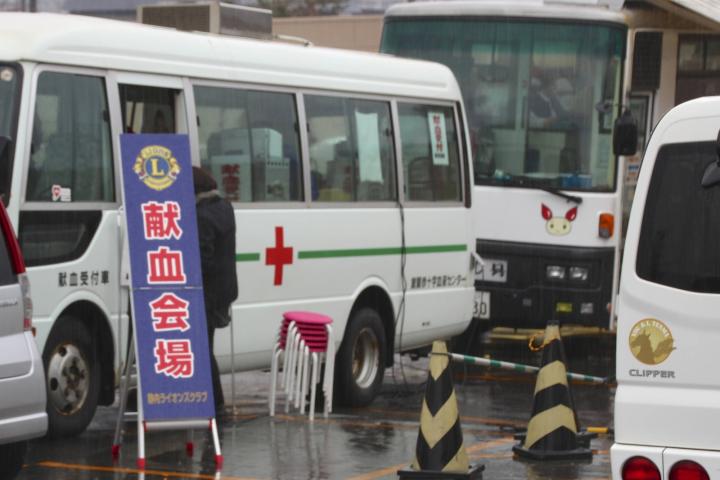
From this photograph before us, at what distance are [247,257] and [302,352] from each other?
823 millimetres

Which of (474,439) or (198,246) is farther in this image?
(474,439)

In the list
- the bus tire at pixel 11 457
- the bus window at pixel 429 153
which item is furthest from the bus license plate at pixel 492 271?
the bus tire at pixel 11 457

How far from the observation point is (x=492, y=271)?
16.6 m

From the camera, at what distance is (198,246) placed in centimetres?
1076

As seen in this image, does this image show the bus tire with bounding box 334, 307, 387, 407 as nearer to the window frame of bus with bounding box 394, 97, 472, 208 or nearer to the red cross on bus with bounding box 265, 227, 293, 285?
the red cross on bus with bounding box 265, 227, 293, 285

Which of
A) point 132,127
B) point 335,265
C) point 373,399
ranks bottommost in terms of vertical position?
point 373,399

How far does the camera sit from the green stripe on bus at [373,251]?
43.0 ft

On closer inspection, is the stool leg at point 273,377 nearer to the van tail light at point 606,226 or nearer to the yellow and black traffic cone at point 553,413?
the yellow and black traffic cone at point 553,413

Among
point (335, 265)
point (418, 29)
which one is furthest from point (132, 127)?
point (418, 29)

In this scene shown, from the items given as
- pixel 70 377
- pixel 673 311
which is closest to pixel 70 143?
pixel 70 377

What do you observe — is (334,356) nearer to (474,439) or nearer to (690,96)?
(474,439)

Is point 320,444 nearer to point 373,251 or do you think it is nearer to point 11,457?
point 11,457

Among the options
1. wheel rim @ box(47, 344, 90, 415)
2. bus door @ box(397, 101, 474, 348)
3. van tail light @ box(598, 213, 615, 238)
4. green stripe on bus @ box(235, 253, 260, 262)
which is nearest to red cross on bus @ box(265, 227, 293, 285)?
green stripe on bus @ box(235, 253, 260, 262)

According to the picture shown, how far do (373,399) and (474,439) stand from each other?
2254mm
